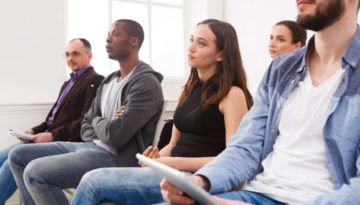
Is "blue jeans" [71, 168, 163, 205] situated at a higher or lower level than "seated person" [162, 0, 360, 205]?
lower

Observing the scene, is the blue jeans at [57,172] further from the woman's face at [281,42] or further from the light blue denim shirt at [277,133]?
the woman's face at [281,42]

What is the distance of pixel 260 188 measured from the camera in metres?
1.05

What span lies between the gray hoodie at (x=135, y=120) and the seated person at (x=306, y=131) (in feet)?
2.50

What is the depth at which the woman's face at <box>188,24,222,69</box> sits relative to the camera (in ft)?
5.34

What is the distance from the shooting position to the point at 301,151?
3.30 ft

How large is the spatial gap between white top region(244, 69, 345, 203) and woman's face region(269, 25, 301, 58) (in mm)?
1228

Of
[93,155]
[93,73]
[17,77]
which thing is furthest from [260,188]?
[17,77]

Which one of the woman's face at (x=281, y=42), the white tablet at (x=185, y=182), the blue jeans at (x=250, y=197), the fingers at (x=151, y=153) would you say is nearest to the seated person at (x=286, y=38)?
the woman's face at (x=281, y=42)

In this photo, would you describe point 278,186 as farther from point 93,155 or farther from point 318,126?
point 93,155

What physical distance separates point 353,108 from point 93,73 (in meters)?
2.02

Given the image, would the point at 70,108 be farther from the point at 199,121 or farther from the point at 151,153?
the point at 199,121

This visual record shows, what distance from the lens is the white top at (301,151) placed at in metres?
0.96

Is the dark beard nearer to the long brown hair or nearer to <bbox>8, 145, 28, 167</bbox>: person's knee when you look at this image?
the long brown hair

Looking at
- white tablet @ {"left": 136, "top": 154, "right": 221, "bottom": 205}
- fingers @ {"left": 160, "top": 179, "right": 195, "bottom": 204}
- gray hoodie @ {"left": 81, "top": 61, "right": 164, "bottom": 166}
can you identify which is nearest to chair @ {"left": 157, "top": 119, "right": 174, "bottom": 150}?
gray hoodie @ {"left": 81, "top": 61, "right": 164, "bottom": 166}
